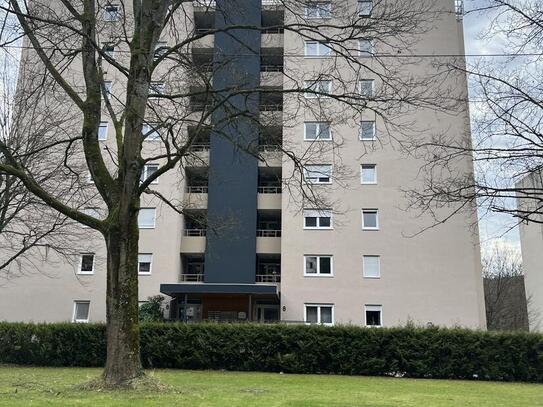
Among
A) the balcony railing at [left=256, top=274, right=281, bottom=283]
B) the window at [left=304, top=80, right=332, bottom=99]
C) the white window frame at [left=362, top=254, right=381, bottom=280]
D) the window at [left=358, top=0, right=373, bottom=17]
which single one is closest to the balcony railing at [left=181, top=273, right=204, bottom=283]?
the balcony railing at [left=256, top=274, right=281, bottom=283]

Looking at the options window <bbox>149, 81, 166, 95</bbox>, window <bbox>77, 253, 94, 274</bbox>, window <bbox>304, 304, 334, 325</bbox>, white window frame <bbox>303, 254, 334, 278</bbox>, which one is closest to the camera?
window <bbox>149, 81, 166, 95</bbox>

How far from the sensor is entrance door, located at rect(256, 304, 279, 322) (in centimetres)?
3228

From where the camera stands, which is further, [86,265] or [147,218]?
[147,218]

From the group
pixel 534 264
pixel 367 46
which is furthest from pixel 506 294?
pixel 367 46

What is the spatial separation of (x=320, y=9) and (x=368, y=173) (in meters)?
22.5

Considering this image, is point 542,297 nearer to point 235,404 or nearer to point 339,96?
point 339,96

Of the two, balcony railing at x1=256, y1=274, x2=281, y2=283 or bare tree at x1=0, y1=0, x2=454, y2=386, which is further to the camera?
balcony railing at x1=256, y1=274, x2=281, y2=283

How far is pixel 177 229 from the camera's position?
32.0 meters

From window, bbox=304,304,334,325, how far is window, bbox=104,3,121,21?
20160mm

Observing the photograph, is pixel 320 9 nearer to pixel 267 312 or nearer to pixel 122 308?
pixel 122 308

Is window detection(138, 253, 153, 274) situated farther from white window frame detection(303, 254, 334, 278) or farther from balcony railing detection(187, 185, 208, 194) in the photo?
white window frame detection(303, 254, 334, 278)

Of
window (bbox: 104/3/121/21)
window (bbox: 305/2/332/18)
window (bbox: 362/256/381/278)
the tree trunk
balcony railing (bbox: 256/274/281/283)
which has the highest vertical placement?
window (bbox: 104/3/121/21)

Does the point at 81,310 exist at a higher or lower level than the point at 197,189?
lower

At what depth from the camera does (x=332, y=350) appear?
61.8ft
